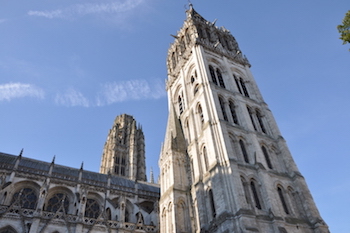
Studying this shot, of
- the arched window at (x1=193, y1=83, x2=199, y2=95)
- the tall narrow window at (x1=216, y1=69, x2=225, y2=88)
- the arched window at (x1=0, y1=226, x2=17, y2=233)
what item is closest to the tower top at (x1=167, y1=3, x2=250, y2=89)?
the tall narrow window at (x1=216, y1=69, x2=225, y2=88)

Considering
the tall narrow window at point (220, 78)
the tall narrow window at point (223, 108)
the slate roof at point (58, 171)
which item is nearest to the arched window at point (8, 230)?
the slate roof at point (58, 171)

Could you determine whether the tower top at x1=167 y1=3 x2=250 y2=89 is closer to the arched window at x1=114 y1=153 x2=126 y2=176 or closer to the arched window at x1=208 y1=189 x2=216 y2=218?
the arched window at x1=208 y1=189 x2=216 y2=218

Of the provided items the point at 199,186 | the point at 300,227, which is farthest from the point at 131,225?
the point at 300,227

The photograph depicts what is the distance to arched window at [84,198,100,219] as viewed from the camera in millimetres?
27875

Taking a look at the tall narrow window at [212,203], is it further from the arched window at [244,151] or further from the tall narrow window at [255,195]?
the arched window at [244,151]

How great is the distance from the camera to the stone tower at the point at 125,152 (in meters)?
51.1

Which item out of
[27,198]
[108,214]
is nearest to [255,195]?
[108,214]

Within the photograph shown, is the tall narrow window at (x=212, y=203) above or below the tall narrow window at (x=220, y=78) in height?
below

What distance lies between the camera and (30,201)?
26.6m

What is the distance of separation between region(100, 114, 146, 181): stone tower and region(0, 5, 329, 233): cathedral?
51.3ft

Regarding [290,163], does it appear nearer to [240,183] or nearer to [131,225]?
[240,183]

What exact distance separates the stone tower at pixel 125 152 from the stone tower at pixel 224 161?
21.4m

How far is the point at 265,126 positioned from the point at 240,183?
10.2 metres

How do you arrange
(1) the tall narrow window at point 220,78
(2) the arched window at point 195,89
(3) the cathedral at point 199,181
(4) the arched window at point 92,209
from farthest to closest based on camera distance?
1. (1) the tall narrow window at point 220,78
2. (2) the arched window at point 195,89
3. (4) the arched window at point 92,209
4. (3) the cathedral at point 199,181
